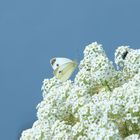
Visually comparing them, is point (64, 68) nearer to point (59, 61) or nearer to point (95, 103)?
point (59, 61)

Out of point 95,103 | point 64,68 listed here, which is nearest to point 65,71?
point 64,68

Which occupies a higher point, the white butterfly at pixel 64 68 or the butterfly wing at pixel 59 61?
the butterfly wing at pixel 59 61

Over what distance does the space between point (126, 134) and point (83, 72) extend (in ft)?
0.52

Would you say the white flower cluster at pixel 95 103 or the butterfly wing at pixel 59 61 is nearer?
the white flower cluster at pixel 95 103

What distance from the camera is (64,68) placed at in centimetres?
106

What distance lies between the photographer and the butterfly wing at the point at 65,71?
3.45 ft

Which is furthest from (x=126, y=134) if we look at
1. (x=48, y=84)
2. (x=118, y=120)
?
(x=48, y=84)

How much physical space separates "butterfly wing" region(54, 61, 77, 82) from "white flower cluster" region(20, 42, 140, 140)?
14 millimetres

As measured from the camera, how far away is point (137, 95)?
852mm

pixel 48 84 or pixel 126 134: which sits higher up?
pixel 48 84

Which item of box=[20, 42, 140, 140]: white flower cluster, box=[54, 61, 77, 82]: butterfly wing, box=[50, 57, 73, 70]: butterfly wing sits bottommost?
box=[20, 42, 140, 140]: white flower cluster

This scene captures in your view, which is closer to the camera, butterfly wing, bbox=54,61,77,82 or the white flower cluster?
the white flower cluster

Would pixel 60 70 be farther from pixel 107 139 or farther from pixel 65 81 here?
pixel 107 139

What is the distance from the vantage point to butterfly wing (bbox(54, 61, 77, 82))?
105 cm
